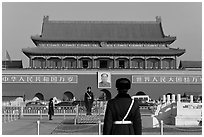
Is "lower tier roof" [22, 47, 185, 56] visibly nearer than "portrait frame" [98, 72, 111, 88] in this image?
No

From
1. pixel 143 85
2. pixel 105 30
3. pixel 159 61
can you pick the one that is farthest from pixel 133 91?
Answer: pixel 105 30

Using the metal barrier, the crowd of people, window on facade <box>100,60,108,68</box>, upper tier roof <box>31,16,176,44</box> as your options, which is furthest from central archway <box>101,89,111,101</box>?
the crowd of people

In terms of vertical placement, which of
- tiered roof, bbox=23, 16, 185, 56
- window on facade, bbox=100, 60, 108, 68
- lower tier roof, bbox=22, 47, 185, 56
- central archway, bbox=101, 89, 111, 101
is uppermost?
tiered roof, bbox=23, 16, 185, 56

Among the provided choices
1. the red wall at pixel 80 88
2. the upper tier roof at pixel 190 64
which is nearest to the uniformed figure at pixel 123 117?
the red wall at pixel 80 88

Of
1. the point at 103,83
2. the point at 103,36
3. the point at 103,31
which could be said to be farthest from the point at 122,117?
the point at 103,31

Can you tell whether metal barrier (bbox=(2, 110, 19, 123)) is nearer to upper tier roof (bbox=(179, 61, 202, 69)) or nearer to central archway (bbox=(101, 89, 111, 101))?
central archway (bbox=(101, 89, 111, 101))

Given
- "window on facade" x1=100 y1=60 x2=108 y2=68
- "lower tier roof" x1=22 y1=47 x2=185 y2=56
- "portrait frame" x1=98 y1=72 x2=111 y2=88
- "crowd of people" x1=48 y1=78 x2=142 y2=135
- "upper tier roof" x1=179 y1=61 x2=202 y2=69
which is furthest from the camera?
"upper tier roof" x1=179 y1=61 x2=202 y2=69

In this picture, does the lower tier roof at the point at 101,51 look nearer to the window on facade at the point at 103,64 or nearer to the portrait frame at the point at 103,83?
the window on facade at the point at 103,64
